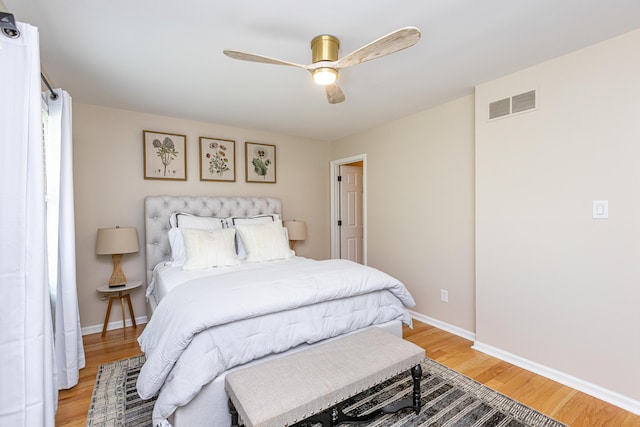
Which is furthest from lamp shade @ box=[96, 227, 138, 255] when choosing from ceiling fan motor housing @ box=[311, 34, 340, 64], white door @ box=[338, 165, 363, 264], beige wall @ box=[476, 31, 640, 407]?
beige wall @ box=[476, 31, 640, 407]

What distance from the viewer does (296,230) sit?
12.9 ft

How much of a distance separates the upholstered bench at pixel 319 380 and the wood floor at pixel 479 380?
0.80m

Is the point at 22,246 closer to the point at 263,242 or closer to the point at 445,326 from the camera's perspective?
the point at 263,242

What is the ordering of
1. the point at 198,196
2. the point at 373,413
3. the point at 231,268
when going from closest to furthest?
the point at 373,413 → the point at 231,268 → the point at 198,196

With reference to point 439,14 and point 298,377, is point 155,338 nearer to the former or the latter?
point 298,377

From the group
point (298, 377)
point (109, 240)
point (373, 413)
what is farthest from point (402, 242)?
point (109, 240)

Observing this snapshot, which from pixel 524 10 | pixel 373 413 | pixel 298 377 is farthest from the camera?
pixel 373 413

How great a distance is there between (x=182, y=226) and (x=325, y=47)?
2.30 metres

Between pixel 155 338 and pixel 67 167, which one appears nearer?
pixel 155 338

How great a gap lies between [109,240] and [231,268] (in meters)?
1.20

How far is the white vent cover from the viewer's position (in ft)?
7.56

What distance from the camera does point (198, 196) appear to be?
139 inches

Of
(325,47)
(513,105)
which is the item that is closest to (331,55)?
(325,47)

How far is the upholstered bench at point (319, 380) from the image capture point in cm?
129
